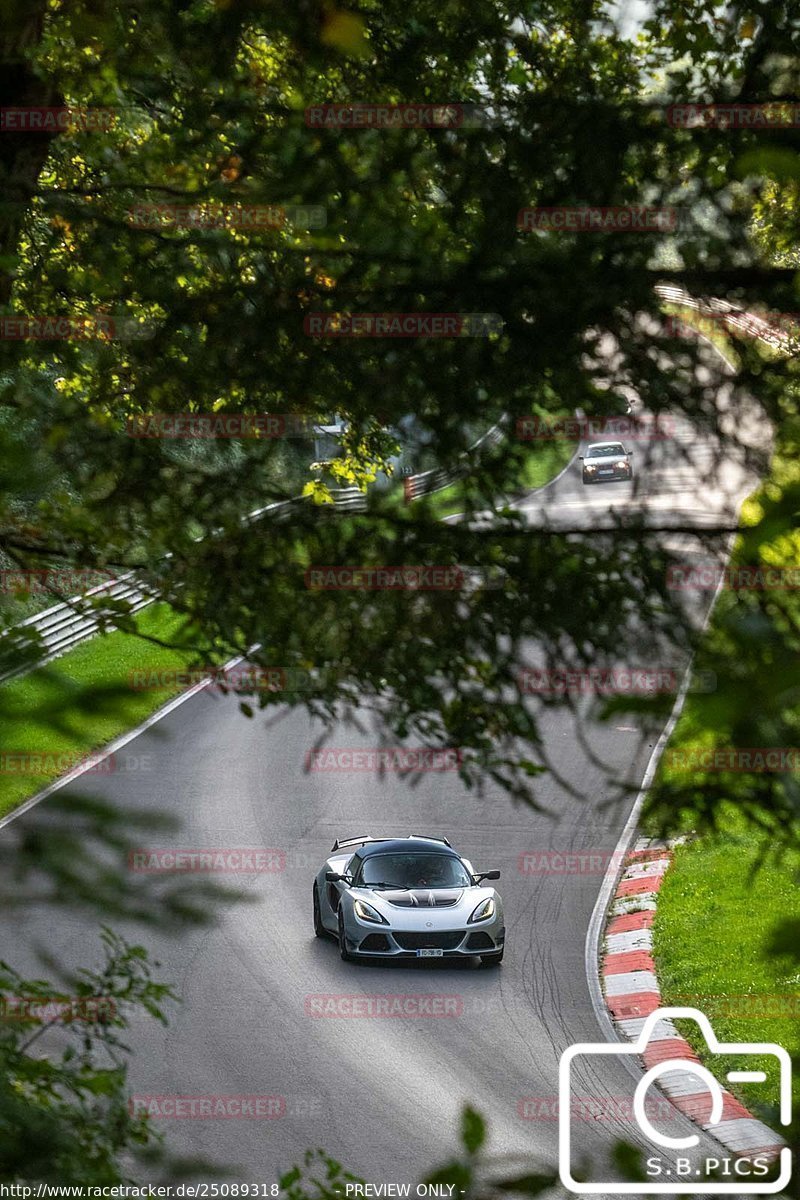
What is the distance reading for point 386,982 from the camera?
474 inches

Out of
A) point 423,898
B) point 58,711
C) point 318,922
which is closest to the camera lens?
point 58,711

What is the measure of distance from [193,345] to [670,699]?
3287mm

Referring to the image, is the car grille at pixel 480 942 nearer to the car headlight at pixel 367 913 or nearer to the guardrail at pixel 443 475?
the car headlight at pixel 367 913

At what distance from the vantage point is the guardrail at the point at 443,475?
419 centimetres

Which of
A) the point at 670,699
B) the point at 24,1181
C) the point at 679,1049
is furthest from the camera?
the point at 679,1049

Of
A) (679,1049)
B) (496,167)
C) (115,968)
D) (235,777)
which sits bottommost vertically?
(235,777)

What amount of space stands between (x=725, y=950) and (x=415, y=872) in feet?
10.6

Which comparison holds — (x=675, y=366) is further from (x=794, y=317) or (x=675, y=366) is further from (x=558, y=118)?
→ (x=558, y=118)

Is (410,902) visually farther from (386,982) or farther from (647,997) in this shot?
(647,997)

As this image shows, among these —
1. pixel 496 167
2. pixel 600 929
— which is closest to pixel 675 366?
pixel 496 167

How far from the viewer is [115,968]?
4121 mm

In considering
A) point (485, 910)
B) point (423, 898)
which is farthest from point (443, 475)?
point (485, 910)

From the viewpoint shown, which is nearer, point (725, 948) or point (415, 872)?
point (415, 872)

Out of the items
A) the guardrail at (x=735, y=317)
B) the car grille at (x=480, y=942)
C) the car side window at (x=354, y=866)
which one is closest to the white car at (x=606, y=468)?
the guardrail at (x=735, y=317)
